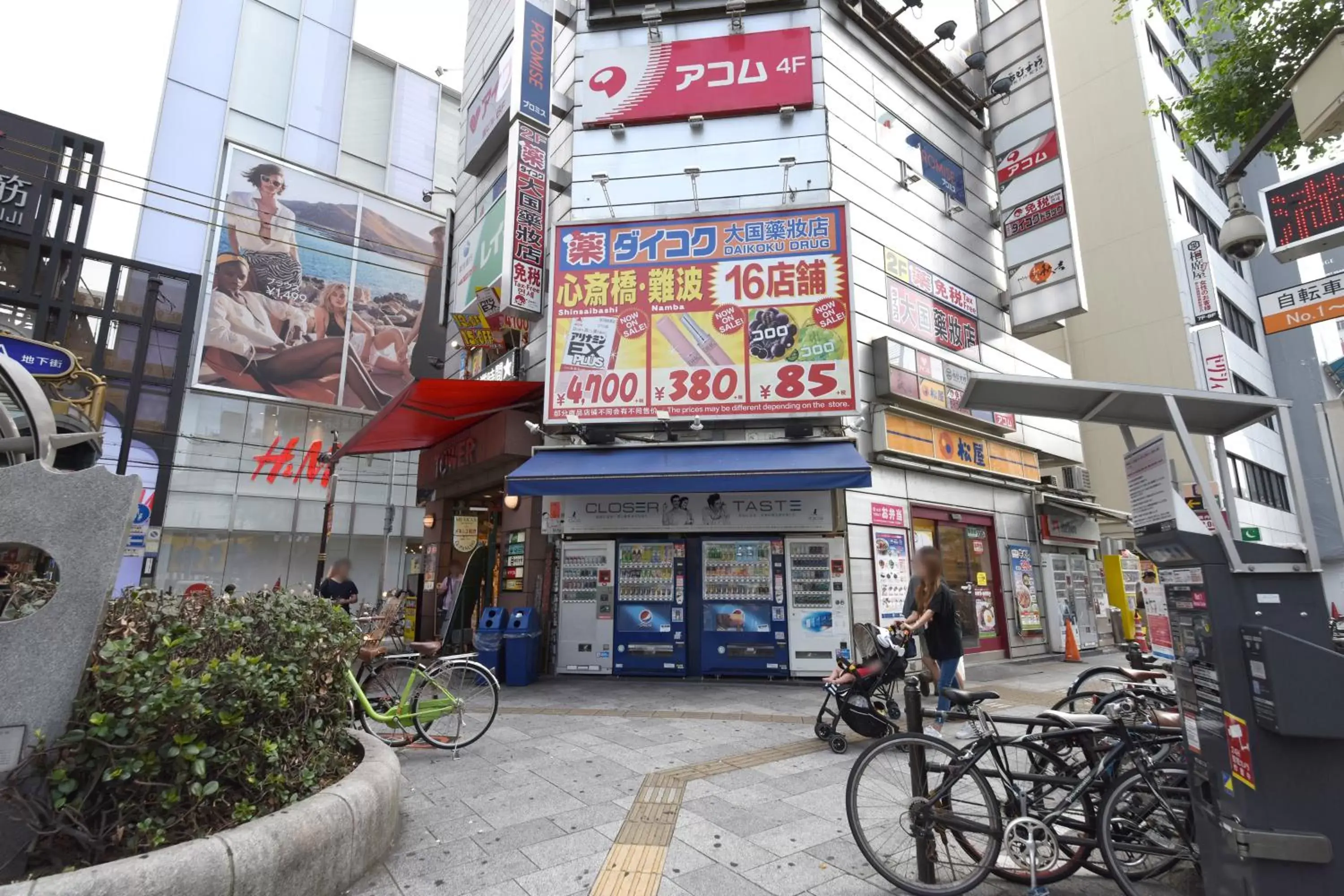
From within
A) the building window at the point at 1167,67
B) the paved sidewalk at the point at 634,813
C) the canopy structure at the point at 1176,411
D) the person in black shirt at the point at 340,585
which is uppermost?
the building window at the point at 1167,67

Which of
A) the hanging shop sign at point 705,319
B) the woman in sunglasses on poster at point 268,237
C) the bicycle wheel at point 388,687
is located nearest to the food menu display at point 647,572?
the hanging shop sign at point 705,319

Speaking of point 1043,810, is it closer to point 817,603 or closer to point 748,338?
point 817,603

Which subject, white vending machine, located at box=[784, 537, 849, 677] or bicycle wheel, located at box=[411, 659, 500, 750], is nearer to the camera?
bicycle wheel, located at box=[411, 659, 500, 750]

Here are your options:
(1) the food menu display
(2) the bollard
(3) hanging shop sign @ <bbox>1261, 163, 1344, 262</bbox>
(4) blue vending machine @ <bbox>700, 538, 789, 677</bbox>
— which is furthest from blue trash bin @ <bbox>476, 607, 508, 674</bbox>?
(3) hanging shop sign @ <bbox>1261, 163, 1344, 262</bbox>

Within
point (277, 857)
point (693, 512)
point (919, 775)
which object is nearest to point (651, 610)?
point (693, 512)

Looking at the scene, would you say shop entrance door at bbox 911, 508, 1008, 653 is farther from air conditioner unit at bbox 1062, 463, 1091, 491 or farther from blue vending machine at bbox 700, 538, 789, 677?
air conditioner unit at bbox 1062, 463, 1091, 491

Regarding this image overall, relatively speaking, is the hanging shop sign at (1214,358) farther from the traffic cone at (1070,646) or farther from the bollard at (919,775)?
the bollard at (919,775)

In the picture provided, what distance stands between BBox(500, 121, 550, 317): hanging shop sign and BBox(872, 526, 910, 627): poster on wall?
6.98 m

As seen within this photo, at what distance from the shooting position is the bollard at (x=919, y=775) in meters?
3.26

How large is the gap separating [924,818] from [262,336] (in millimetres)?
32162

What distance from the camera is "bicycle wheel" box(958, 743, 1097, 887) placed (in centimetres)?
316

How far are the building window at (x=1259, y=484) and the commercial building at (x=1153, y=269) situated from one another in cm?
10

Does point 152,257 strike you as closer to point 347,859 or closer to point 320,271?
point 320,271

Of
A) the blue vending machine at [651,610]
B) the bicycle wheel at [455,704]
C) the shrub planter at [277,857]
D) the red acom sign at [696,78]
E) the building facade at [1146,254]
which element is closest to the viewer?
the shrub planter at [277,857]
